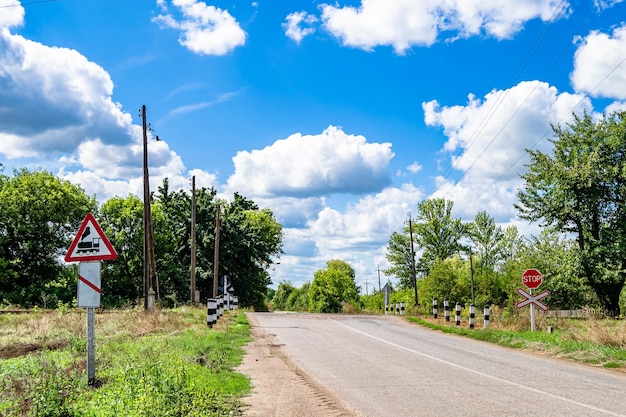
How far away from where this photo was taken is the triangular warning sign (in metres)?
9.05

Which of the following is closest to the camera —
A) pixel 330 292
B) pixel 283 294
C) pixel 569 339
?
pixel 569 339

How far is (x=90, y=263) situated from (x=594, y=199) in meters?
33.9

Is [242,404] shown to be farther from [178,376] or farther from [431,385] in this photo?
[431,385]

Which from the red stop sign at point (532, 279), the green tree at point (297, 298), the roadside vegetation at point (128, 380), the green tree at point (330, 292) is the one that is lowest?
the green tree at point (297, 298)

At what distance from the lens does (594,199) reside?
3594 cm

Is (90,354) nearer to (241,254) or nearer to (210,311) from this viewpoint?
(210,311)

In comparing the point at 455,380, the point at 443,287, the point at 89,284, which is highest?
the point at 89,284

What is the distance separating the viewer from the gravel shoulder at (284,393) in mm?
7523

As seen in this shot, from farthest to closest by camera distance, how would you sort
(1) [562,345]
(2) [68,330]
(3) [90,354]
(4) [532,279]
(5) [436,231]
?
(5) [436,231], (4) [532,279], (2) [68,330], (1) [562,345], (3) [90,354]

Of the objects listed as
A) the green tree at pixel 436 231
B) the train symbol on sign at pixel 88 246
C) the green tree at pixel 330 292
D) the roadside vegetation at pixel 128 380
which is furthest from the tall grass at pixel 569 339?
the green tree at pixel 436 231

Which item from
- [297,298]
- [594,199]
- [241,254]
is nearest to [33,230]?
[241,254]

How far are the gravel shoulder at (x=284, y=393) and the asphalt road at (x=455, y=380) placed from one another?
252 mm

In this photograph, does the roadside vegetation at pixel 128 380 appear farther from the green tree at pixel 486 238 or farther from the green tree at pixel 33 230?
the green tree at pixel 486 238

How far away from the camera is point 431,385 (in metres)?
9.55
